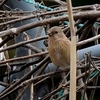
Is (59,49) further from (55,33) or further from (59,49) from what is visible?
(55,33)

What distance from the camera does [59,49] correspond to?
177cm

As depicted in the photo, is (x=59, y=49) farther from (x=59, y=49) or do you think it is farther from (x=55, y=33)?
(x=55, y=33)

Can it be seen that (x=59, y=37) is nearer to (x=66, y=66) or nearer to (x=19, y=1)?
(x=66, y=66)

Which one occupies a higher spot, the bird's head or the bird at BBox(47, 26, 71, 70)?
the bird's head

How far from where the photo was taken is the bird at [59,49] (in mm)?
1748

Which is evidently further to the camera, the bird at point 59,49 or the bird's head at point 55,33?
the bird's head at point 55,33

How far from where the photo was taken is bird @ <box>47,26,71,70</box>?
1.75 metres

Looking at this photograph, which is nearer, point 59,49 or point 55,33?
point 59,49

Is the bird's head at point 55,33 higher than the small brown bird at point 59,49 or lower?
higher

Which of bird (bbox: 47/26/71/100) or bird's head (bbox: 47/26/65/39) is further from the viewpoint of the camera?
bird's head (bbox: 47/26/65/39)

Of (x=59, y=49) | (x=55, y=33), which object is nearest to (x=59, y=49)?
(x=59, y=49)

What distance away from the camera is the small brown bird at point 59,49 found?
175 centimetres

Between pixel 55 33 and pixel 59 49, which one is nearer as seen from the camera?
pixel 59 49

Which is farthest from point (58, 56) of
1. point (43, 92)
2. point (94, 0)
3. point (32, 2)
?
point (94, 0)
